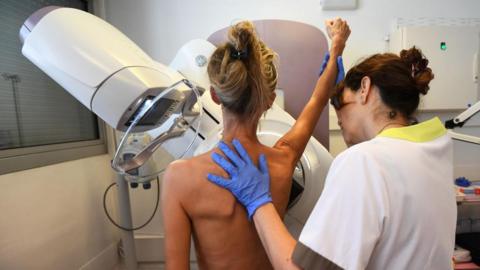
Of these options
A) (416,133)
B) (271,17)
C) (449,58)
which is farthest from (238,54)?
(449,58)

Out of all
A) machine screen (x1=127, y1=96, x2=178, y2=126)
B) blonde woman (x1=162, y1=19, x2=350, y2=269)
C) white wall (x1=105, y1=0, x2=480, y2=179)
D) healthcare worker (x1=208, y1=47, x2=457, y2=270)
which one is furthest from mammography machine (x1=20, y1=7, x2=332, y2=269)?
white wall (x1=105, y1=0, x2=480, y2=179)

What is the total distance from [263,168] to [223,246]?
0.30 meters

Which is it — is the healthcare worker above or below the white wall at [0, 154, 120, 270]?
above

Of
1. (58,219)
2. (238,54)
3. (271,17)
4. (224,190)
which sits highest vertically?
(271,17)

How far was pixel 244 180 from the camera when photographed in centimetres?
89

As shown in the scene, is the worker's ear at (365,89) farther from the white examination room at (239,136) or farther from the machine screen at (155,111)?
the machine screen at (155,111)

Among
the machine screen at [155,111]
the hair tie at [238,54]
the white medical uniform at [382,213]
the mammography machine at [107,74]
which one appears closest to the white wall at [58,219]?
the mammography machine at [107,74]

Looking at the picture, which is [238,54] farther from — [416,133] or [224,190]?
[416,133]

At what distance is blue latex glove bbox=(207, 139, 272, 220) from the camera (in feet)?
2.92

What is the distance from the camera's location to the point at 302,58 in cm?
168

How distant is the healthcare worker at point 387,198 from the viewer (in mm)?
613

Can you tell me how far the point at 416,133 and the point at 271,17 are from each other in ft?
5.41

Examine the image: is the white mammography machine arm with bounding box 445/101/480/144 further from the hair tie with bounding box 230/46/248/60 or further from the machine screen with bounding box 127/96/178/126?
the machine screen with bounding box 127/96/178/126

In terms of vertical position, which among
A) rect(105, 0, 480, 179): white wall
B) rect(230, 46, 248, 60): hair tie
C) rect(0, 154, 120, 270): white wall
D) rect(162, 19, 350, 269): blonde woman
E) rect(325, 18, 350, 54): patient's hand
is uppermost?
rect(105, 0, 480, 179): white wall
